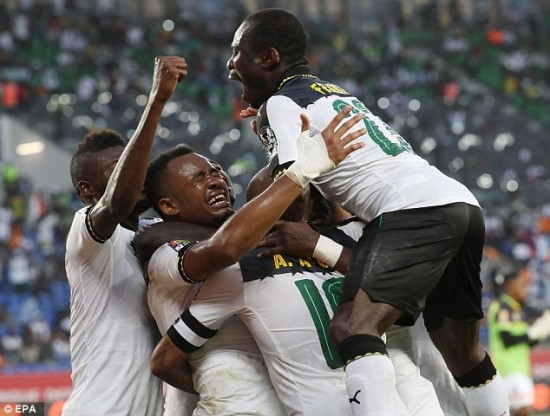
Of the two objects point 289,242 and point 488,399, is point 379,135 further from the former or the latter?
point 488,399

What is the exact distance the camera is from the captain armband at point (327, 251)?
405 cm

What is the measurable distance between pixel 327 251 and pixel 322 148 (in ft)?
1.52

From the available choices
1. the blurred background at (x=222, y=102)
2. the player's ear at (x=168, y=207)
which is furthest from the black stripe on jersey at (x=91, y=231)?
the blurred background at (x=222, y=102)

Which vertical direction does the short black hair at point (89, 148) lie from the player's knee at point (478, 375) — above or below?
above

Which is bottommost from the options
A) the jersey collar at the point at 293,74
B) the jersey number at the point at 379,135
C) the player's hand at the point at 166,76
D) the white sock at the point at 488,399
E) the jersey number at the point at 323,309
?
the white sock at the point at 488,399

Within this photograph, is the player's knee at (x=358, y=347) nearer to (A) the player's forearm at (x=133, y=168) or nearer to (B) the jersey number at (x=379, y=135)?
(B) the jersey number at (x=379, y=135)

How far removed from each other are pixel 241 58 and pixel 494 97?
23.2 metres

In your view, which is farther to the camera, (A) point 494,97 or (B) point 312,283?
(A) point 494,97

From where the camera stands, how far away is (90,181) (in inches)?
177

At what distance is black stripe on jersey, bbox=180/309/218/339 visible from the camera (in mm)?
3928

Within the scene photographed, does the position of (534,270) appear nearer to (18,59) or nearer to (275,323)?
(18,59)

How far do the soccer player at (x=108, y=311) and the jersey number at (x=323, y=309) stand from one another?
0.77m

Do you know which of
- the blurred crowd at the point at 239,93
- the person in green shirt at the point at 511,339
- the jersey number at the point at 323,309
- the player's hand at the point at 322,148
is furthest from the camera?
the blurred crowd at the point at 239,93

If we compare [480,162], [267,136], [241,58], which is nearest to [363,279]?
[267,136]
